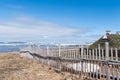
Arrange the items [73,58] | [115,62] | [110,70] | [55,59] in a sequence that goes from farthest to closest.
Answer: [55,59] < [73,58] < [110,70] < [115,62]

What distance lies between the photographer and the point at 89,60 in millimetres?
9578

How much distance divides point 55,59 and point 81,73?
323 centimetres

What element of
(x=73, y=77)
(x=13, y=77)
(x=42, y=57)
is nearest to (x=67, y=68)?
(x=73, y=77)

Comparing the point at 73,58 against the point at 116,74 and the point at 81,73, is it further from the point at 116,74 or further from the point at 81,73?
the point at 116,74

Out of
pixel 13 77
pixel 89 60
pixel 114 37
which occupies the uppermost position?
pixel 114 37

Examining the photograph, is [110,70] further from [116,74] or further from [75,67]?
[75,67]

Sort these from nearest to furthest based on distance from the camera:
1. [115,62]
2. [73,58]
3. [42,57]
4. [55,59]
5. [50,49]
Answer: [115,62] → [73,58] → [55,59] → [50,49] → [42,57]

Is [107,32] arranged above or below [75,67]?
above

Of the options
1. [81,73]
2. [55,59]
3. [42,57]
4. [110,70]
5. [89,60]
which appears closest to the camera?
[110,70]

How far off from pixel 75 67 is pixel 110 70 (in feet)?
8.05

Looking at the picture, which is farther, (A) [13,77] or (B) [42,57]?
(B) [42,57]

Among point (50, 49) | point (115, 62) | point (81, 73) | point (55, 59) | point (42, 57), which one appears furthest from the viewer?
point (42, 57)

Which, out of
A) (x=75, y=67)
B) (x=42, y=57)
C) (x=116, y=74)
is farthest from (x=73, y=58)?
(x=42, y=57)

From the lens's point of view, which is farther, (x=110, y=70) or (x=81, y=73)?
(x=81, y=73)
